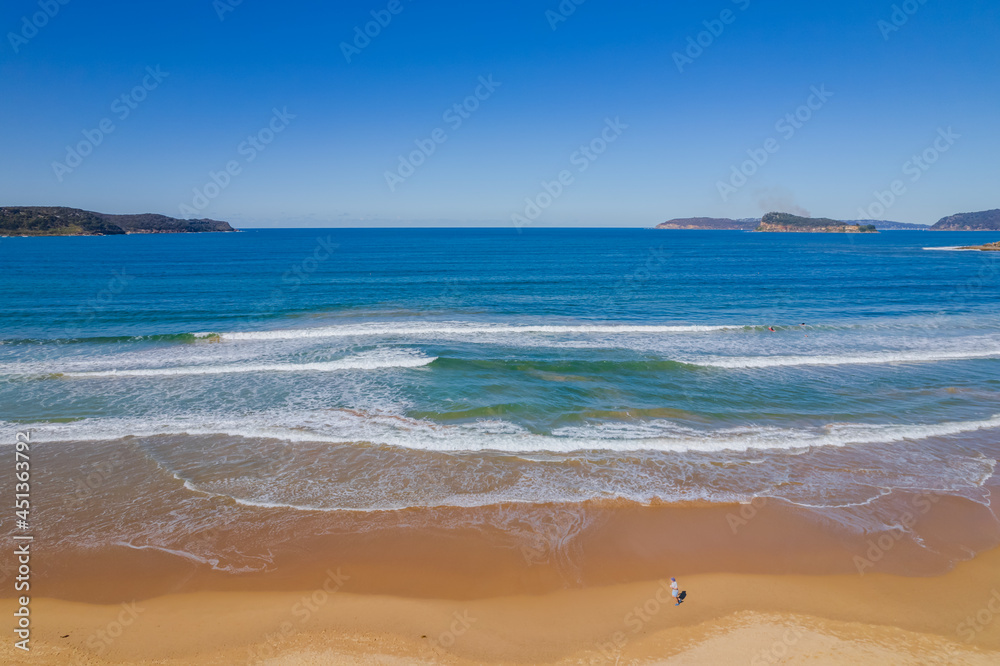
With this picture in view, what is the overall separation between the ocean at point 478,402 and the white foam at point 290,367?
0.14 metres

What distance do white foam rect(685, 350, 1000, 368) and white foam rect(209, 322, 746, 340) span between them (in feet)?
18.0

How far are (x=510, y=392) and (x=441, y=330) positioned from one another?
9941 millimetres

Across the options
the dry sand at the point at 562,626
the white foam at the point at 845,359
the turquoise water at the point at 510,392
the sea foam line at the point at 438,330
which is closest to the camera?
the dry sand at the point at 562,626

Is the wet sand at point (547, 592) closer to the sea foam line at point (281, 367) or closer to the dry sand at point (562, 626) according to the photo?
the dry sand at point (562, 626)

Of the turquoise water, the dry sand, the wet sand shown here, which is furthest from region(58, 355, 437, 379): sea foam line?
the dry sand

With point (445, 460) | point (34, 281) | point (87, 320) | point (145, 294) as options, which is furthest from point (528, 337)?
point (34, 281)

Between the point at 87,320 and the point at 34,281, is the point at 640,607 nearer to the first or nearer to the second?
the point at 87,320

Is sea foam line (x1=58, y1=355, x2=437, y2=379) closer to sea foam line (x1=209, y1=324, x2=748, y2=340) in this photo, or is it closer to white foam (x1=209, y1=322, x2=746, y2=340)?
white foam (x1=209, y1=322, x2=746, y2=340)

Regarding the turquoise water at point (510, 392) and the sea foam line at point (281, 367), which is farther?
the sea foam line at point (281, 367)

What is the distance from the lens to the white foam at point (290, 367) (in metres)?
19.0

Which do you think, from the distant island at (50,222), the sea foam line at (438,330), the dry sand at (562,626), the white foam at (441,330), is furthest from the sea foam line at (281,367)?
the distant island at (50,222)

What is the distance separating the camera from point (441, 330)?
2614cm

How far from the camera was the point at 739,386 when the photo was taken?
18.0 metres

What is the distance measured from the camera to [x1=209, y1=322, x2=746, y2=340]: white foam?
81.8 ft
